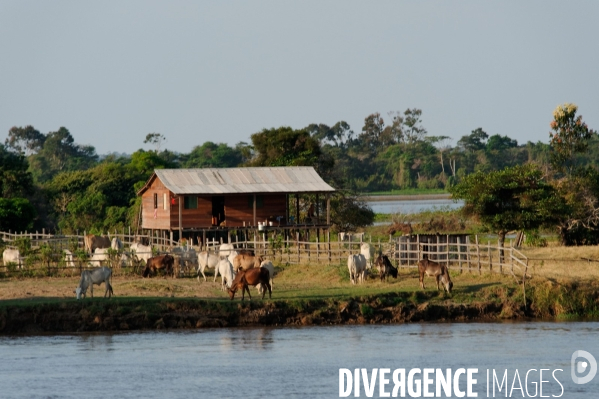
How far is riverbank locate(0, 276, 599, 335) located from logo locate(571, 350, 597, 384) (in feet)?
17.1

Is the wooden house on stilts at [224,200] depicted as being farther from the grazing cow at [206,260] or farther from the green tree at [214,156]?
the green tree at [214,156]

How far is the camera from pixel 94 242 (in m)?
45.1

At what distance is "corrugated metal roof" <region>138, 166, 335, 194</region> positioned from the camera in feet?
162

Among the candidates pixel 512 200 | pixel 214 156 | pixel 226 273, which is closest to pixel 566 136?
pixel 512 200

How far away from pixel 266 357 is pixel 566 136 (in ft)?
105

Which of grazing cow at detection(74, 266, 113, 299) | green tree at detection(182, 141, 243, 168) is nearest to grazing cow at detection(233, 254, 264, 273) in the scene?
grazing cow at detection(74, 266, 113, 299)

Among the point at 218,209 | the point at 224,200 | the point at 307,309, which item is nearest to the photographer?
the point at 307,309

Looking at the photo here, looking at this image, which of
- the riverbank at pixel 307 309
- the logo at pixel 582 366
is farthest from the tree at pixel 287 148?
the logo at pixel 582 366

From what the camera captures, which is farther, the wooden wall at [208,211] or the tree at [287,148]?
the tree at [287,148]

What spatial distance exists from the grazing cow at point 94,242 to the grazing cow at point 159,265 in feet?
30.4

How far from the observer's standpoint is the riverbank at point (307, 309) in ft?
92.0

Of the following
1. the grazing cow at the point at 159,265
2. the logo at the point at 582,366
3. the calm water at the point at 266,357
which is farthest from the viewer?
the grazing cow at the point at 159,265

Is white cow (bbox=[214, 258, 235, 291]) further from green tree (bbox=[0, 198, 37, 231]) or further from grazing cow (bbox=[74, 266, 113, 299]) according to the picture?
green tree (bbox=[0, 198, 37, 231])

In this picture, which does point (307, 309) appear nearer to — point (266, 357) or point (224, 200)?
point (266, 357)
